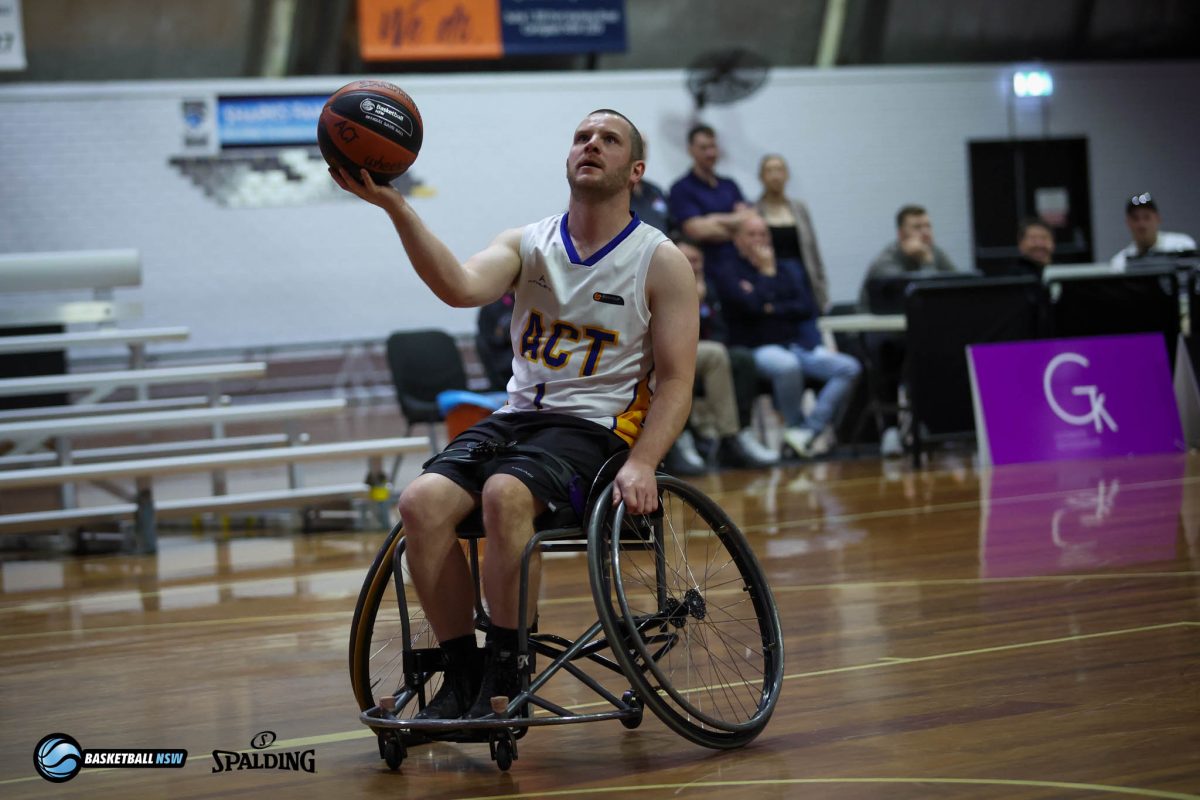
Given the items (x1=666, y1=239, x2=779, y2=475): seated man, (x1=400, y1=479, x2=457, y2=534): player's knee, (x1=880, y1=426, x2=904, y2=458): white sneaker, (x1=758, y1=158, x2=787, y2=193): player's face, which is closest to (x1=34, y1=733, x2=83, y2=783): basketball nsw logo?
(x1=400, y1=479, x2=457, y2=534): player's knee

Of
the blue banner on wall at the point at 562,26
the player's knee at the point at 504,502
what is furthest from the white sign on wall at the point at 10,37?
the player's knee at the point at 504,502

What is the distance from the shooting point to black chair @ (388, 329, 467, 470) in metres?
7.48

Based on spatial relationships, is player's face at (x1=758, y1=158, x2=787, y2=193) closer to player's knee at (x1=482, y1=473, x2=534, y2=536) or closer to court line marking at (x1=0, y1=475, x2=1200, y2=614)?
court line marking at (x1=0, y1=475, x2=1200, y2=614)

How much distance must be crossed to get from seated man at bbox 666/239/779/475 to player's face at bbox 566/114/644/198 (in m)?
4.38

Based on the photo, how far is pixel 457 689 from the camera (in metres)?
2.48

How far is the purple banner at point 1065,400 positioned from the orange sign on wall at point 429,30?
670 centimetres

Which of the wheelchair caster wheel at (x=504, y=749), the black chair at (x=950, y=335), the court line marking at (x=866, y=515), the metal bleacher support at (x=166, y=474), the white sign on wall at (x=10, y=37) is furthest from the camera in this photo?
the white sign on wall at (x=10, y=37)

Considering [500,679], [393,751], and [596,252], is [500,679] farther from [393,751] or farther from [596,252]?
A: [596,252]

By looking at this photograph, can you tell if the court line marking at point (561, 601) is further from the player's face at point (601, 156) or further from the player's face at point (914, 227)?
the player's face at point (914, 227)

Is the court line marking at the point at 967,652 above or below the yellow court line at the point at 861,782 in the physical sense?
below

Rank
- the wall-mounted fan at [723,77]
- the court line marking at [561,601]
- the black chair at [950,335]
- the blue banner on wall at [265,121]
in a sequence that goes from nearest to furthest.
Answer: the court line marking at [561,601]
the black chair at [950,335]
the wall-mounted fan at [723,77]
the blue banner on wall at [265,121]

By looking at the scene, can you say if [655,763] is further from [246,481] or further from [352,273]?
[352,273]

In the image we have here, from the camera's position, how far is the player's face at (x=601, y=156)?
106 inches

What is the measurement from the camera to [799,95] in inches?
522
